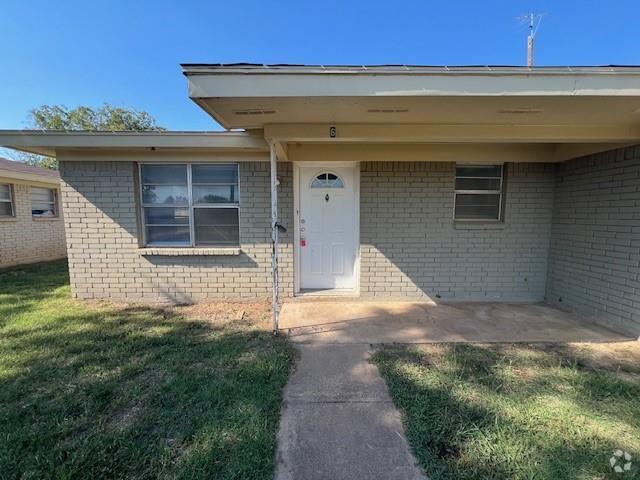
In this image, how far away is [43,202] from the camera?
986 cm

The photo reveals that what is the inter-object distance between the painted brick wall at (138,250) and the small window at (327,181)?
50 centimetres

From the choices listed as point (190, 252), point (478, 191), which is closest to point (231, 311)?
point (190, 252)

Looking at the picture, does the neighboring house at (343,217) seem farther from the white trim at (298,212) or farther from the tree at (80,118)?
the tree at (80,118)

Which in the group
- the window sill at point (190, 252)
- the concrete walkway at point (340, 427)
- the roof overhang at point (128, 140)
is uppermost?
the roof overhang at point (128, 140)

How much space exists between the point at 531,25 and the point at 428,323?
36.4 ft

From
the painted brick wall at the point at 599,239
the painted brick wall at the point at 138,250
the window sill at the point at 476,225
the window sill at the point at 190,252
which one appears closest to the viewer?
the painted brick wall at the point at 599,239

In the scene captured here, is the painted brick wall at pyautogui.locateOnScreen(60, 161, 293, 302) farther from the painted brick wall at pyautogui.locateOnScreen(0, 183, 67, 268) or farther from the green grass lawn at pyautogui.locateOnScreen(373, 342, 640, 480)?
the painted brick wall at pyautogui.locateOnScreen(0, 183, 67, 268)

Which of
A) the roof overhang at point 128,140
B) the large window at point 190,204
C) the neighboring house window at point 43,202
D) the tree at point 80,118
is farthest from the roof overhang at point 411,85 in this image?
the tree at point 80,118

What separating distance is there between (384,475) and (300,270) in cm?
384

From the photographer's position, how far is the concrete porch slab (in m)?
3.96

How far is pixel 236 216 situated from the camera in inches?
211

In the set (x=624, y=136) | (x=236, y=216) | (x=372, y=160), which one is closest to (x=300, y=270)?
(x=236, y=216)

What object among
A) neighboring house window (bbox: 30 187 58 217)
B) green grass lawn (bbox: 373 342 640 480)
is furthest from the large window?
neighboring house window (bbox: 30 187 58 217)

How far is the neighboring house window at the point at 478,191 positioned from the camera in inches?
215
